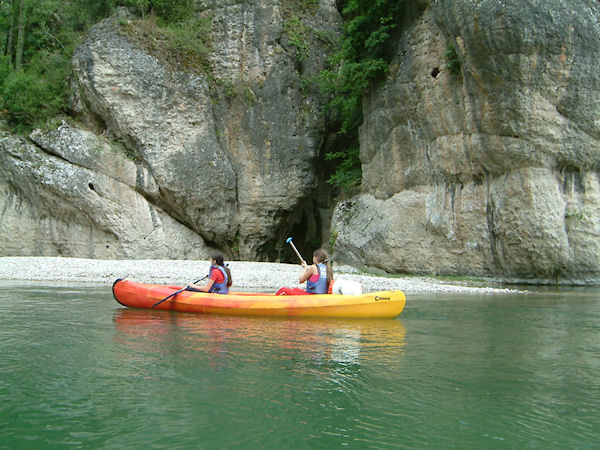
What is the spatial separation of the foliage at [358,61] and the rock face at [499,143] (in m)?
0.72

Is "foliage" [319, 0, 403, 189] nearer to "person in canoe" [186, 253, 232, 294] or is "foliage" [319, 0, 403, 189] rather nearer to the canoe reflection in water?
"person in canoe" [186, 253, 232, 294]

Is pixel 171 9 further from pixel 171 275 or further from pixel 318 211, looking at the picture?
pixel 171 275

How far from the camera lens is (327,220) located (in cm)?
2322

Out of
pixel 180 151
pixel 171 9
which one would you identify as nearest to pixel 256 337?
pixel 180 151

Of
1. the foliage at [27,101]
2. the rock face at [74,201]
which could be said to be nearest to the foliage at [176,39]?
the foliage at [27,101]

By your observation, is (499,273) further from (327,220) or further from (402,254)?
(327,220)

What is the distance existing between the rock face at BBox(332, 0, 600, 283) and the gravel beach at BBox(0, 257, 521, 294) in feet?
5.48

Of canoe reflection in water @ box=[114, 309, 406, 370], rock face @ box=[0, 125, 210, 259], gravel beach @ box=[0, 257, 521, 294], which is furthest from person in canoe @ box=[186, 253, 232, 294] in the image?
rock face @ box=[0, 125, 210, 259]

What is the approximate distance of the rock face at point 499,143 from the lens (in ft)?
45.4

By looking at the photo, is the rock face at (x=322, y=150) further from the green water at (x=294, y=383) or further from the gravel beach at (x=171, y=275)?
the green water at (x=294, y=383)

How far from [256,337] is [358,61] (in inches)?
550

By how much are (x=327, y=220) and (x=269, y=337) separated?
54.8ft

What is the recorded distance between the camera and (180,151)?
19953 mm

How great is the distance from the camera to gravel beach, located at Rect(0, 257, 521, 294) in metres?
13.0
